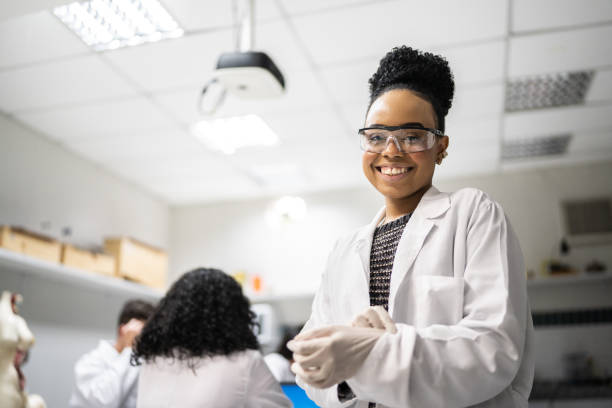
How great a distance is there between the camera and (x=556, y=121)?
4262 mm

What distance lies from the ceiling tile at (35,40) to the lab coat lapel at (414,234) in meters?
2.74

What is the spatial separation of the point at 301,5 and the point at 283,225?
10.7 feet

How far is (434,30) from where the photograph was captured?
312 cm

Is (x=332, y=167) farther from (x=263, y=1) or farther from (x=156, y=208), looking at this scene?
(x=263, y=1)

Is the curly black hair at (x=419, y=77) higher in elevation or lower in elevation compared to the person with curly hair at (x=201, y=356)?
higher

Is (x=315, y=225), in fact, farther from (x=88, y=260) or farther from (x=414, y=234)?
(x=414, y=234)

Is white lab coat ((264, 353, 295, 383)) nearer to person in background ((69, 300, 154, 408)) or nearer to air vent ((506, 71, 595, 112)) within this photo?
person in background ((69, 300, 154, 408))

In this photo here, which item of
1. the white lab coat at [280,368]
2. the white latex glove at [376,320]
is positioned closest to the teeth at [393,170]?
the white latex glove at [376,320]

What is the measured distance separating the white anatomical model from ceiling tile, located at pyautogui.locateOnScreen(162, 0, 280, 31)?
167 centimetres

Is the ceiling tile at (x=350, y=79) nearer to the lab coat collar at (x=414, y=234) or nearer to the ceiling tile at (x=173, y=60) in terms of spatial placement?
the ceiling tile at (x=173, y=60)

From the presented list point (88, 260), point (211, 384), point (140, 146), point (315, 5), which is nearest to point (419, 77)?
point (211, 384)

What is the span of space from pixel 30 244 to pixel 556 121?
151 inches

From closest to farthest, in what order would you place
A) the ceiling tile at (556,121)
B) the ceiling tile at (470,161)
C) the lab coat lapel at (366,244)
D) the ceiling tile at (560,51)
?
the lab coat lapel at (366,244) < the ceiling tile at (560,51) < the ceiling tile at (556,121) < the ceiling tile at (470,161)

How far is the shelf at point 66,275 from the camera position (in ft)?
11.3
